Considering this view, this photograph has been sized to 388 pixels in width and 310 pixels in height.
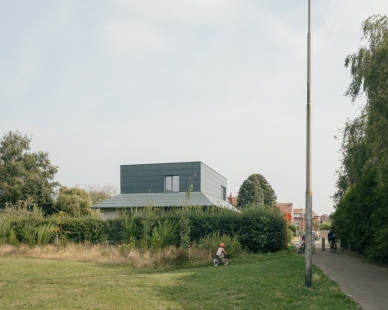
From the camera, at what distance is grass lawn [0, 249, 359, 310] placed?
10344 millimetres

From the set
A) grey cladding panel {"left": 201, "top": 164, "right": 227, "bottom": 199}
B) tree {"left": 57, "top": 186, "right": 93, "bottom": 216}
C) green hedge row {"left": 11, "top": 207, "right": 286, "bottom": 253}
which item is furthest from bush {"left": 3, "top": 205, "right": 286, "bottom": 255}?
tree {"left": 57, "top": 186, "right": 93, "bottom": 216}

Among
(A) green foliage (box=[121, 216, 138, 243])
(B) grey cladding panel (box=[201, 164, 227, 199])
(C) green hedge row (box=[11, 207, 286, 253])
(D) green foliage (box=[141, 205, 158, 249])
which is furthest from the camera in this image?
(B) grey cladding panel (box=[201, 164, 227, 199])

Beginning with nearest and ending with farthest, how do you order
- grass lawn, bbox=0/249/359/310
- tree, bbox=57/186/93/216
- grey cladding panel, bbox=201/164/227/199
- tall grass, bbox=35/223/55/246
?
grass lawn, bbox=0/249/359/310 → tall grass, bbox=35/223/55/246 → grey cladding panel, bbox=201/164/227/199 → tree, bbox=57/186/93/216

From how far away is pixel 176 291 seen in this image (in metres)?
12.3

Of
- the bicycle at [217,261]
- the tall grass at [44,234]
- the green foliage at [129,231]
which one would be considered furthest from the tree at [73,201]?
the bicycle at [217,261]

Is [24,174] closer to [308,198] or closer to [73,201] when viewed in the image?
[73,201]

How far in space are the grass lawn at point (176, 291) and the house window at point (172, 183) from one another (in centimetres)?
3208

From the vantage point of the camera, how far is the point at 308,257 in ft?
40.8

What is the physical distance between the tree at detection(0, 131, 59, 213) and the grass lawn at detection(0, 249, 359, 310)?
3904 cm

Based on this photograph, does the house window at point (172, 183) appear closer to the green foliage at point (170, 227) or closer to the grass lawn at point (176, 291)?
the green foliage at point (170, 227)

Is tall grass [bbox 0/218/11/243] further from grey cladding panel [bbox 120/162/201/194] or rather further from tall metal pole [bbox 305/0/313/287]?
tall metal pole [bbox 305/0/313/287]

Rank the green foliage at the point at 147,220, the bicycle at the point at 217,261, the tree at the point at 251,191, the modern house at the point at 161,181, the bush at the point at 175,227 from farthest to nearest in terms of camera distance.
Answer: the tree at the point at 251,191, the modern house at the point at 161,181, the bush at the point at 175,227, the green foliage at the point at 147,220, the bicycle at the point at 217,261

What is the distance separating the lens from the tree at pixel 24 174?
54.3m

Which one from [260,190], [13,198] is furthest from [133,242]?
[260,190]
